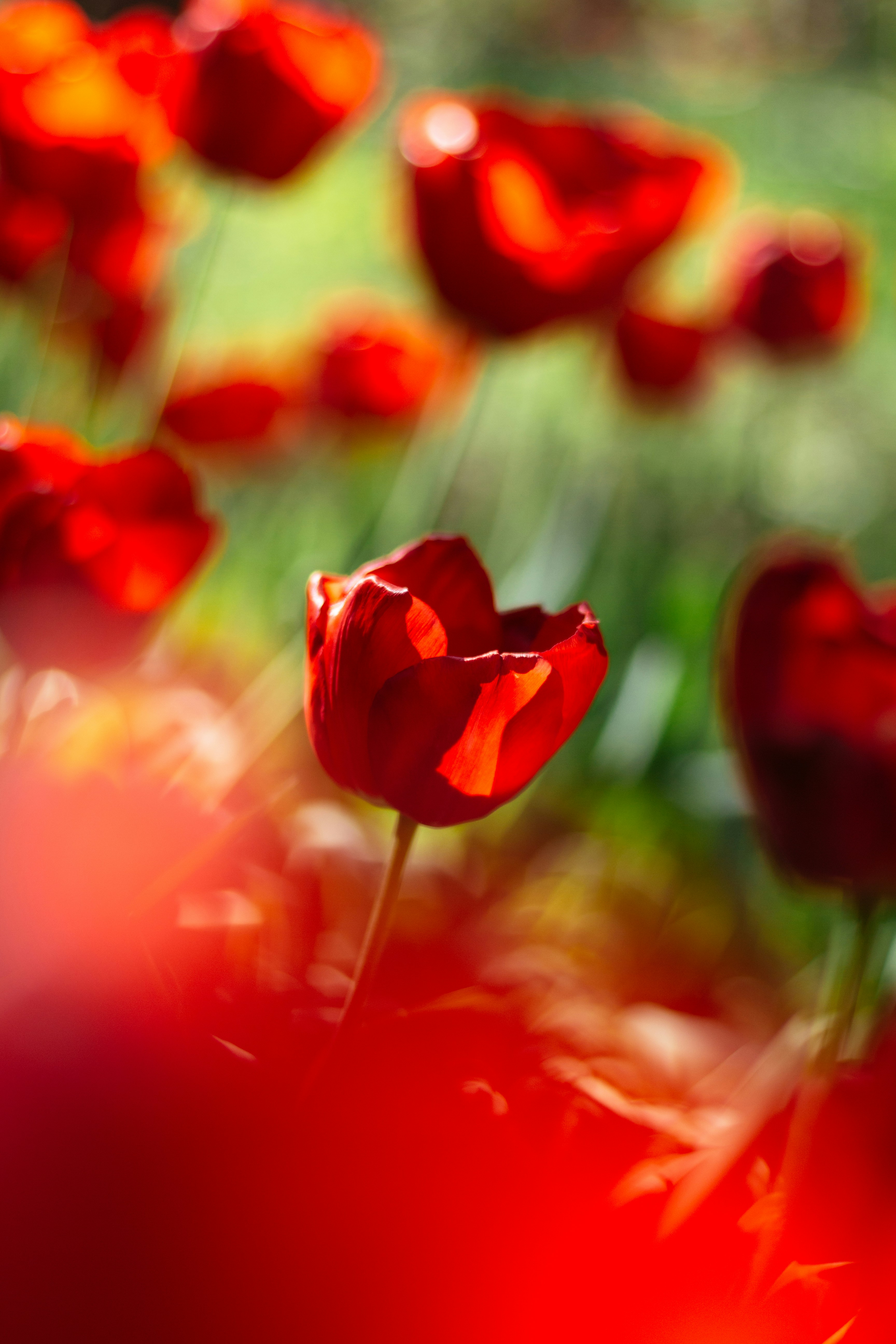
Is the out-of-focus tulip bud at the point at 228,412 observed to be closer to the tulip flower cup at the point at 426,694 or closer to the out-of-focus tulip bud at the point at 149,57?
the out-of-focus tulip bud at the point at 149,57

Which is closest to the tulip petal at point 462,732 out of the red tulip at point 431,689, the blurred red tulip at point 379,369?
the red tulip at point 431,689

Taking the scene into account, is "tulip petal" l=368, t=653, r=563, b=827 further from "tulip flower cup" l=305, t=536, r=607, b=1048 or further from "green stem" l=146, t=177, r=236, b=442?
"green stem" l=146, t=177, r=236, b=442

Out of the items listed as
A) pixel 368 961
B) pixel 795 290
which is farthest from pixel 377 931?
pixel 795 290

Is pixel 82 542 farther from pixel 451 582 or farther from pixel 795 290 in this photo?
pixel 795 290

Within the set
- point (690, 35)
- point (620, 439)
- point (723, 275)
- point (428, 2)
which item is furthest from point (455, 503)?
point (690, 35)

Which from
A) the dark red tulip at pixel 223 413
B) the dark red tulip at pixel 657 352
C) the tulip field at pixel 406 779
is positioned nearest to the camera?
the tulip field at pixel 406 779

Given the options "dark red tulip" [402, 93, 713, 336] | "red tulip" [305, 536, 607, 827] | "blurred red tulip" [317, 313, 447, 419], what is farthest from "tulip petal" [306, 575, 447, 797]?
"blurred red tulip" [317, 313, 447, 419]
